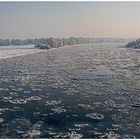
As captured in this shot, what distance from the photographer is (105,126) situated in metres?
5.04

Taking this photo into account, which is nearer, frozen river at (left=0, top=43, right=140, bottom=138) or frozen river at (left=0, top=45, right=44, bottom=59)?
frozen river at (left=0, top=43, right=140, bottom=138)

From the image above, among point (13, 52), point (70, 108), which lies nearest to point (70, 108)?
point (70, 108)

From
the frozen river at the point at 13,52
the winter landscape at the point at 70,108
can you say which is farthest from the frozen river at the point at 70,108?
the frozen river at the point at 13,52

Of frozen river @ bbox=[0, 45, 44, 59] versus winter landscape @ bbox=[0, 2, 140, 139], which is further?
frozen river @ bbox=[0, 45, 44, 59]

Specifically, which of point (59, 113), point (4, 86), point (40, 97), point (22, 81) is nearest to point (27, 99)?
point (40, 97)

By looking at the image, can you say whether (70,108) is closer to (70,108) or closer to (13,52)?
(70,108)

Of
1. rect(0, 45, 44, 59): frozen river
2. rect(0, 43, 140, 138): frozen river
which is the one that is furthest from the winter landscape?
rect(0, 45, 44, 59): frozen river

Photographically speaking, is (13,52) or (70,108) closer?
(70,108)

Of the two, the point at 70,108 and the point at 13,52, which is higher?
the point at 70,108

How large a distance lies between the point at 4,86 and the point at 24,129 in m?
3.62

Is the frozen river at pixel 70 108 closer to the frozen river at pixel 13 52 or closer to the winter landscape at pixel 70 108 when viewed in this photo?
the winter landscape at pixel 70 108

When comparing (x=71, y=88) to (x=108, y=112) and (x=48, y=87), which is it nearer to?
(x=48, y=87)

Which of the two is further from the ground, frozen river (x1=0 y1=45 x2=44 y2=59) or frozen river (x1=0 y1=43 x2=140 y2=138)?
frozen river (x1=0 y1=43 x2=140 y2=138)

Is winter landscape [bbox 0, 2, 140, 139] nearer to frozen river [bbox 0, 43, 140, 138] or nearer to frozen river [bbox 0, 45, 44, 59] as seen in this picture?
frozen river [bbox 0, 43, 140, 138]
